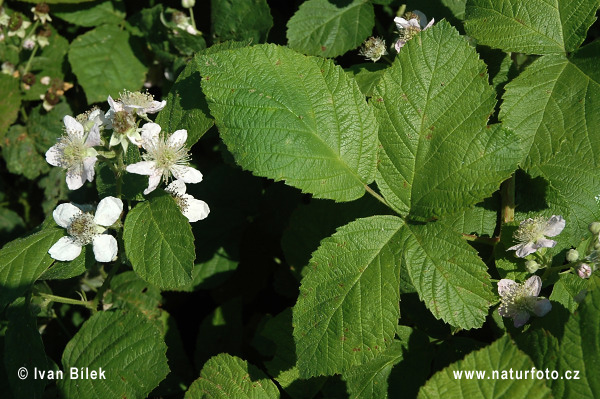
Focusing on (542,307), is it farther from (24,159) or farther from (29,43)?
(29,43)

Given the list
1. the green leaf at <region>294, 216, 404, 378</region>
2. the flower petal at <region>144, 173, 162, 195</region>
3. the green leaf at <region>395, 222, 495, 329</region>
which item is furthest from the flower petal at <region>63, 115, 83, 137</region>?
the green leaf at <region>395, 222, 495, 329</region>

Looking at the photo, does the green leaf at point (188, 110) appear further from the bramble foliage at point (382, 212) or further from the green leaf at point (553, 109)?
the green leaf at point (553, 109)

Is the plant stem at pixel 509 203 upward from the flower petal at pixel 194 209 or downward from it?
upward

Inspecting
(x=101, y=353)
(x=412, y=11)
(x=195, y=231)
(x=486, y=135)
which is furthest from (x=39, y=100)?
(x=486, y=135)

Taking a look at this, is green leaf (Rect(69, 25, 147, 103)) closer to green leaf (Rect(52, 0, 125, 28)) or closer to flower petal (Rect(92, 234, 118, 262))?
green leaf (Rect(52, 0, 125, 28))

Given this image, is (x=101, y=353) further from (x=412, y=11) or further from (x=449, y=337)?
(x=412, y=11)

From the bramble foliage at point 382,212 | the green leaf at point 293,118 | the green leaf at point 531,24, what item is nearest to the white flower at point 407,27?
the bramble foliage at point 382,212
